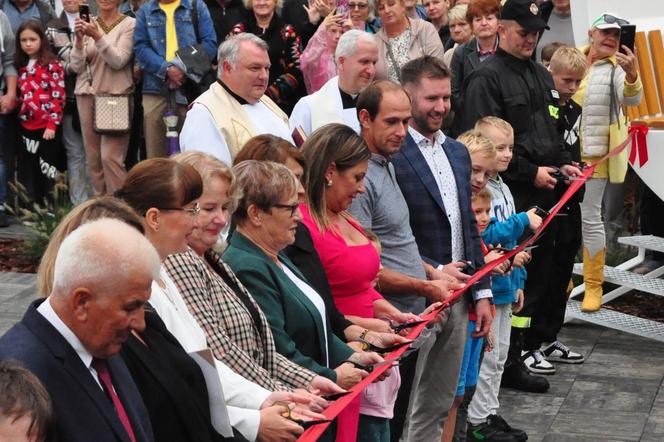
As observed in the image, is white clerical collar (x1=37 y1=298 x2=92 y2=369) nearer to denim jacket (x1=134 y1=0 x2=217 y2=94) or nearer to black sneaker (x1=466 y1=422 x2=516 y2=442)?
black sneaker (x1=466 y1=422 x2=516 y2=442)

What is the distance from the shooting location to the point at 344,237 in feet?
19.7

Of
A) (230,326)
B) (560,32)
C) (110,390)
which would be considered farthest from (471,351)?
(560,32)

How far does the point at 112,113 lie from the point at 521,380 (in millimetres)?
4994

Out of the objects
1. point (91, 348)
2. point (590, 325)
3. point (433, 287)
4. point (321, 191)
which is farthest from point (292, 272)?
point (590, 325)

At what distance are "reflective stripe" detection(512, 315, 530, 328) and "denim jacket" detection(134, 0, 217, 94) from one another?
12.7ft

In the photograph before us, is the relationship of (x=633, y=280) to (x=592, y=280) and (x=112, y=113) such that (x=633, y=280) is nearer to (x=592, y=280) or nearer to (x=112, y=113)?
(x=592, y=280)

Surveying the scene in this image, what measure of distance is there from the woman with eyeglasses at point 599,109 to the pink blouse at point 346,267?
4.33 meters

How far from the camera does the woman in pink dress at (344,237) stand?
233 inches

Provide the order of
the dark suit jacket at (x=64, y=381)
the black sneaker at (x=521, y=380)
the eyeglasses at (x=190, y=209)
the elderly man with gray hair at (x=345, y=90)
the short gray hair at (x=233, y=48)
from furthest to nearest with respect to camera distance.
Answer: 1. the black sneaker at (x=521, y=380)
2. the elderly man with gray hair at (x=345, y=90)
3. the short gray hair at (x=233, y=48)
4. the eyeglasses at (x=190, y=209)
5. the dark suit jacket at (x=64, y=381)

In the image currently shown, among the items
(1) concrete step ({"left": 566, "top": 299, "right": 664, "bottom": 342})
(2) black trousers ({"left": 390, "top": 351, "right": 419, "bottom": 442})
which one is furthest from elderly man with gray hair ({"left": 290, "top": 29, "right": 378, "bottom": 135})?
→ (1) concrete step ({"left": 566, "top": 299, "right": 664, "bottom": 342})

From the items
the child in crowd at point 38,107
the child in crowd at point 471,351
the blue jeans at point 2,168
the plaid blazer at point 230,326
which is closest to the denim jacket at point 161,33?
the child in crowd at point 38,107

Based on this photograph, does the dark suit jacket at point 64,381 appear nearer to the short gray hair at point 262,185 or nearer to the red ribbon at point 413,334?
the red ribbon at point 413,334

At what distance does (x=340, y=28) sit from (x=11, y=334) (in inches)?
263

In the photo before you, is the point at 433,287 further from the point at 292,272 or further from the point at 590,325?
the point at 590,325
